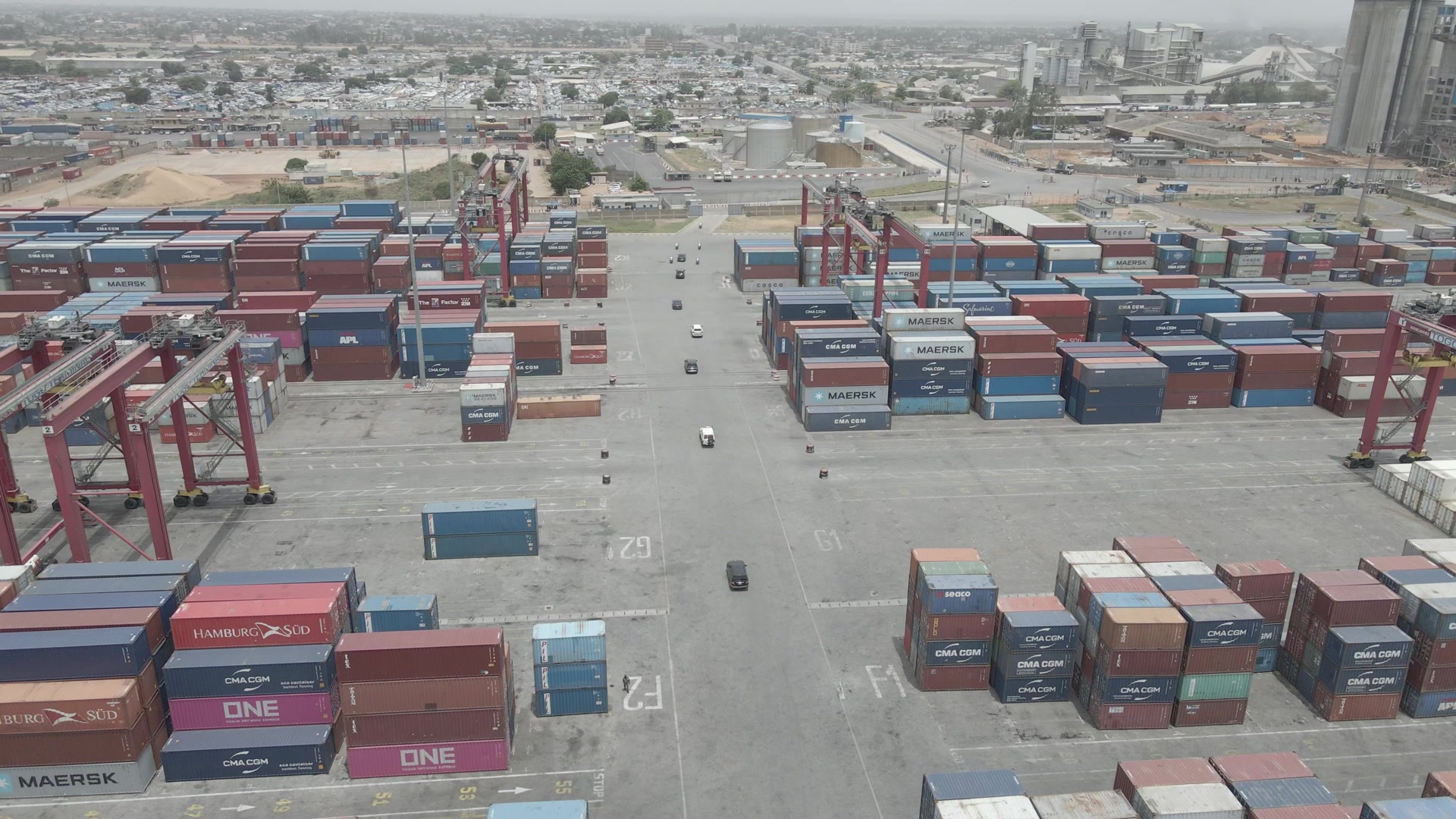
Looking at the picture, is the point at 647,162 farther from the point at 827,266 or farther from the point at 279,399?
the point at 279,399

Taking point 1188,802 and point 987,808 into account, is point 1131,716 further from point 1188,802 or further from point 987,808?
point 987,808

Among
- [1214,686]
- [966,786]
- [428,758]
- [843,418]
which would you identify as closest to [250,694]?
[428,758]

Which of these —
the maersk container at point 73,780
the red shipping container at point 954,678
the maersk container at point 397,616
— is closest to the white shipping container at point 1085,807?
the red shipping container at point 954,678

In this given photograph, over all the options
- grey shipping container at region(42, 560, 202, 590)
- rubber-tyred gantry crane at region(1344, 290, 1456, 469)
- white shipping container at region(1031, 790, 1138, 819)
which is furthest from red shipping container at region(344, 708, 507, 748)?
rubber-tyred gantry crane at region(1344, 290, 1456, 469)

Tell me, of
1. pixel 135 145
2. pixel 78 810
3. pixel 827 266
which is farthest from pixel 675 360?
pixel 135 145

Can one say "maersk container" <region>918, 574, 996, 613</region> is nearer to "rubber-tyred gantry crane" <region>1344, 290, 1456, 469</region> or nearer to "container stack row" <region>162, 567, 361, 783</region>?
"container stack row" <region>162, 567, 361, 783</region>
